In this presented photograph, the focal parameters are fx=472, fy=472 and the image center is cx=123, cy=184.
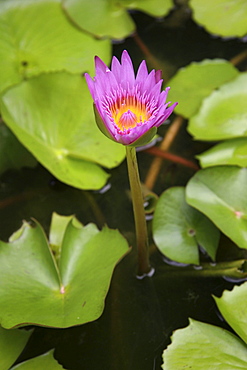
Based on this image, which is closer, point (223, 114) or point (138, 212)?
point (138, 212)

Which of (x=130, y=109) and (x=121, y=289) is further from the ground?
(x=130, y=109)

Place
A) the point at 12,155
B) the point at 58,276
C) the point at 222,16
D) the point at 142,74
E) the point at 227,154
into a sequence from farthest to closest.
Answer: the point at 222,16, the point at 12,155, the point at 227,154, the point at 58,276, the point at 142,74

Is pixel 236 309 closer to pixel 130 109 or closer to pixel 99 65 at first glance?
pixel 130 109

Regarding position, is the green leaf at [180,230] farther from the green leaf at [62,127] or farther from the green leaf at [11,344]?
the green leaf at [11,344]

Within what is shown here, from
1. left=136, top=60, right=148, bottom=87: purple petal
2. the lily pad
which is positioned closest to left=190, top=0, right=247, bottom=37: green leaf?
the lily pad

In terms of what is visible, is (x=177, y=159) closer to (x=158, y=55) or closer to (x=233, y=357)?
(x=158, y=55)

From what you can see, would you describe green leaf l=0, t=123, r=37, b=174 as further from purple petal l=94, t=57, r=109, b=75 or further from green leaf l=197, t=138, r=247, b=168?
purple petal l=94, t=57, r=109, b=75

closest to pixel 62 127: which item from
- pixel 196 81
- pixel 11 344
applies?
pixel 196 81
